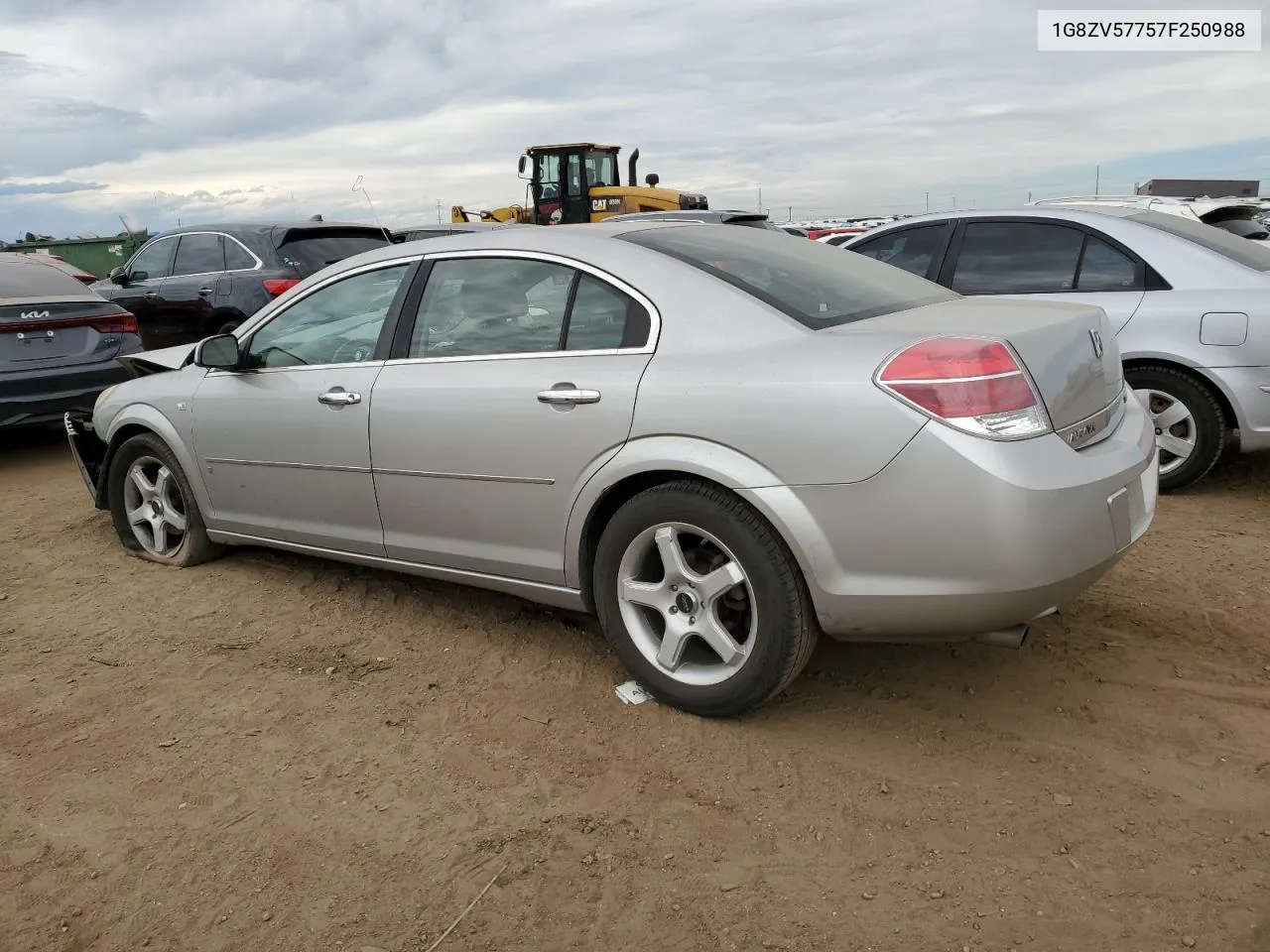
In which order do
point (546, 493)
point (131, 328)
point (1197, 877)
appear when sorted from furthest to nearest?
point (131, 328) → point (546, 493) → point (1197, 877)

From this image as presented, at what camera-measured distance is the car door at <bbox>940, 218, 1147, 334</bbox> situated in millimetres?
5582

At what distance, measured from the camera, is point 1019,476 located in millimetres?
2586

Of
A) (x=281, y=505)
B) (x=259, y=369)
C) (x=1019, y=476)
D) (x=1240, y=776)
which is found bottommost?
(x=1240, y=776)

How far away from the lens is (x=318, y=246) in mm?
8906

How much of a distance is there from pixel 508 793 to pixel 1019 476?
1.65 metres

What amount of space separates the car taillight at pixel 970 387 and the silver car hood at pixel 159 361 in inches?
139

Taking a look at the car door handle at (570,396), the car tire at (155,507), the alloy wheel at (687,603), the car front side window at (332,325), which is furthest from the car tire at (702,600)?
the car tire at (155,507)

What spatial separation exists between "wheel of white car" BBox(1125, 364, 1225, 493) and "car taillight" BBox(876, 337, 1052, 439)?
3159 millimetres

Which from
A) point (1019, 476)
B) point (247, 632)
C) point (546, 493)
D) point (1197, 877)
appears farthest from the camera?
point (247, 632)

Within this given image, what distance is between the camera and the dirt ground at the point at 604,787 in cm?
236

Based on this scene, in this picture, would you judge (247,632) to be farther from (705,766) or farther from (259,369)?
(705,766)

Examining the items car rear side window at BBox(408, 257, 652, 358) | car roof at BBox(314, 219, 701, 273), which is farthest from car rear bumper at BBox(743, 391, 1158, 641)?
car roof at BBox(314, 219, 701, 273)

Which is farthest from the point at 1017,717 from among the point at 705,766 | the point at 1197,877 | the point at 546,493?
the point at 546,493

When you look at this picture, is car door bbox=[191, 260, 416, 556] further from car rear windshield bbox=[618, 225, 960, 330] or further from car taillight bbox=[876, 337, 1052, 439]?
car taillight bbox=[876, 337, 1052, 439]
